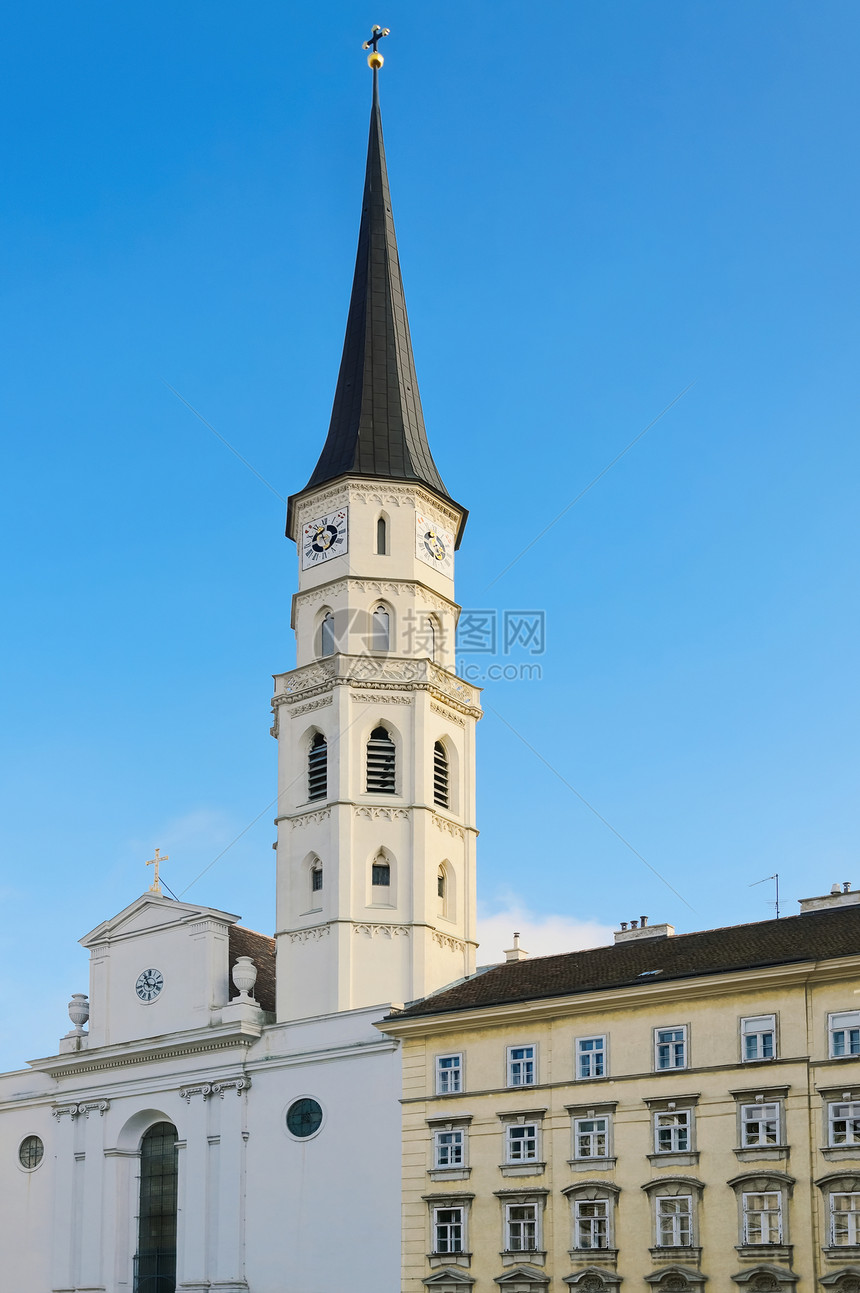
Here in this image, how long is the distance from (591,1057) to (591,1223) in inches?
156

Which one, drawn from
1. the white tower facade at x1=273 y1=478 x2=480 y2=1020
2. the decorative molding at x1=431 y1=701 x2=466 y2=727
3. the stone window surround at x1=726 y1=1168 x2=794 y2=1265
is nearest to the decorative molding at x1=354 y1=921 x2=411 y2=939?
the white tower facade at x1=273 y1=478 x2=480 y2=1020

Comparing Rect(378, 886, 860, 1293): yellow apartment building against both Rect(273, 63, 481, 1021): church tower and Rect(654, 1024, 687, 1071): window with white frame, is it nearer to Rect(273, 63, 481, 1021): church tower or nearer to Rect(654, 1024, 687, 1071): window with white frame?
Rect(654, 1024, 687, 1071): window with white frame

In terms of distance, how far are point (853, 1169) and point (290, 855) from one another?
21.2 m

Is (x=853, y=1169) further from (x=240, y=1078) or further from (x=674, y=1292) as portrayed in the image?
(x=240, y=1078)

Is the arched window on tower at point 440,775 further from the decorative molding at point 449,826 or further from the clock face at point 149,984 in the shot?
the clock face at point 149,984

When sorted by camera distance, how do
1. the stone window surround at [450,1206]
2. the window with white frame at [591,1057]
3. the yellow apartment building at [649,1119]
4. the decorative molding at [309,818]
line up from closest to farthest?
the yellow apartment building at [649,1119] → the window with white frame at [591,1057] → the stone window surround at [450,1206] → the decorative molding at [309,818]

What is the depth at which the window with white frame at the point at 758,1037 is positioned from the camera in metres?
38.0

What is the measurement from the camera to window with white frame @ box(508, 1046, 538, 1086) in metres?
41.9

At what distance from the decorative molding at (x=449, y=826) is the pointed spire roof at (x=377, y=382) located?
1146cm

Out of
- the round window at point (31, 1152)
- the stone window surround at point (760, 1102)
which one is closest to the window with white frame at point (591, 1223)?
the stone window surround at point (760, 1102)

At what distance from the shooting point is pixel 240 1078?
48.3m

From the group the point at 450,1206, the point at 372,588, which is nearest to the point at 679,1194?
the point at 450,1206

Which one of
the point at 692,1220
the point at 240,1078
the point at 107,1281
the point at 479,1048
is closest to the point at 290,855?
the point at 240,1078

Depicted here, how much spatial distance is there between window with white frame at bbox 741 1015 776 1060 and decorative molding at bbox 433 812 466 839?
1489 centimetres
